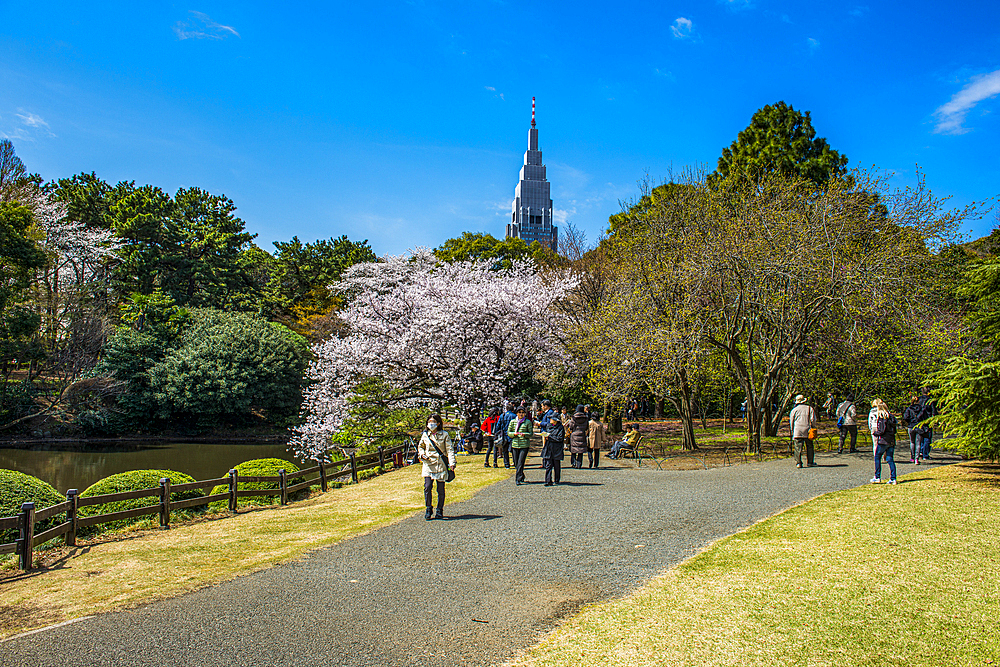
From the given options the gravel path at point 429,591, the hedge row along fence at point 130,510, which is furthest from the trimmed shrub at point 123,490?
the gravel path at point 429,591

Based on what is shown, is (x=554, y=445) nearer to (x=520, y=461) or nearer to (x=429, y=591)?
(x=520, y=461)

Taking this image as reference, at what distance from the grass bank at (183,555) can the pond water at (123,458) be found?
17.1 m

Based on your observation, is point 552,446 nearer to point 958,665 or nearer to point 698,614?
point 698,614

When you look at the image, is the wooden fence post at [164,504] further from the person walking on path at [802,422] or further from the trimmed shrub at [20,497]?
the person walking on path at [802,422]

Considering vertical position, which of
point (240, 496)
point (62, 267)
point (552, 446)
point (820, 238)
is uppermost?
point (62, 267)

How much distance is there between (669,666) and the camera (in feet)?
16.1

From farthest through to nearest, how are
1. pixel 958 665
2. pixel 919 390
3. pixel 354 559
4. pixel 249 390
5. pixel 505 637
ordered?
pixel 249 390 < pixel 919 390 < pixel 354 559 < pixel 505 637 < pixel 958 665

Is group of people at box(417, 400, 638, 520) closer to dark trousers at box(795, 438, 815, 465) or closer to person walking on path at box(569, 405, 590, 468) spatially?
person walking on path at box(569, 405, 590, 468)

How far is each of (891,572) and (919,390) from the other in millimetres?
17530

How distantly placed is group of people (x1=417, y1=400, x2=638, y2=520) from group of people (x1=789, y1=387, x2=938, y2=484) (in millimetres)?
4475

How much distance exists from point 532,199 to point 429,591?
18178cm

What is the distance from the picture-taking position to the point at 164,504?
11406 mm

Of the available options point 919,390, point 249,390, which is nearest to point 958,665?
point 919,390

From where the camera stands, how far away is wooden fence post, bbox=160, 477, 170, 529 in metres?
11.4
